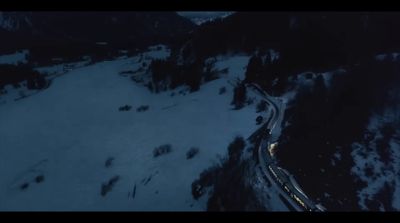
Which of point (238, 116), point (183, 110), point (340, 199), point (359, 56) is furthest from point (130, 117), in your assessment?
point (359, 56)

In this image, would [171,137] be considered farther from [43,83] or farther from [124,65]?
[124,65]

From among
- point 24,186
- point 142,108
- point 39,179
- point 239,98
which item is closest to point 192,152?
point 39,179

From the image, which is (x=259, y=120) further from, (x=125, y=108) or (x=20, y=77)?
(x=20, y=77)

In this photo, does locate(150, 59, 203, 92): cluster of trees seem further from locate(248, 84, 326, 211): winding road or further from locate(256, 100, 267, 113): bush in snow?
locate(248, 84, 326, 211): winding road

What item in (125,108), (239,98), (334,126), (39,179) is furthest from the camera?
(125,108)

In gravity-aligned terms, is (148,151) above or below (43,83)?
above

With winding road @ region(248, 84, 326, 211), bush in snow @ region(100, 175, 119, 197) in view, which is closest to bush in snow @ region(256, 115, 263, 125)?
winding road @ region(248, 84, 326, 211)

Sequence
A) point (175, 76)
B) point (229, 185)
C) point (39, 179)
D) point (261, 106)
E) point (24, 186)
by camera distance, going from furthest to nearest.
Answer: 1. point (175, 76)
2. point (261, 106)
3. point (39, 179)
4. point (24, 186)
5. point (229, 185)
